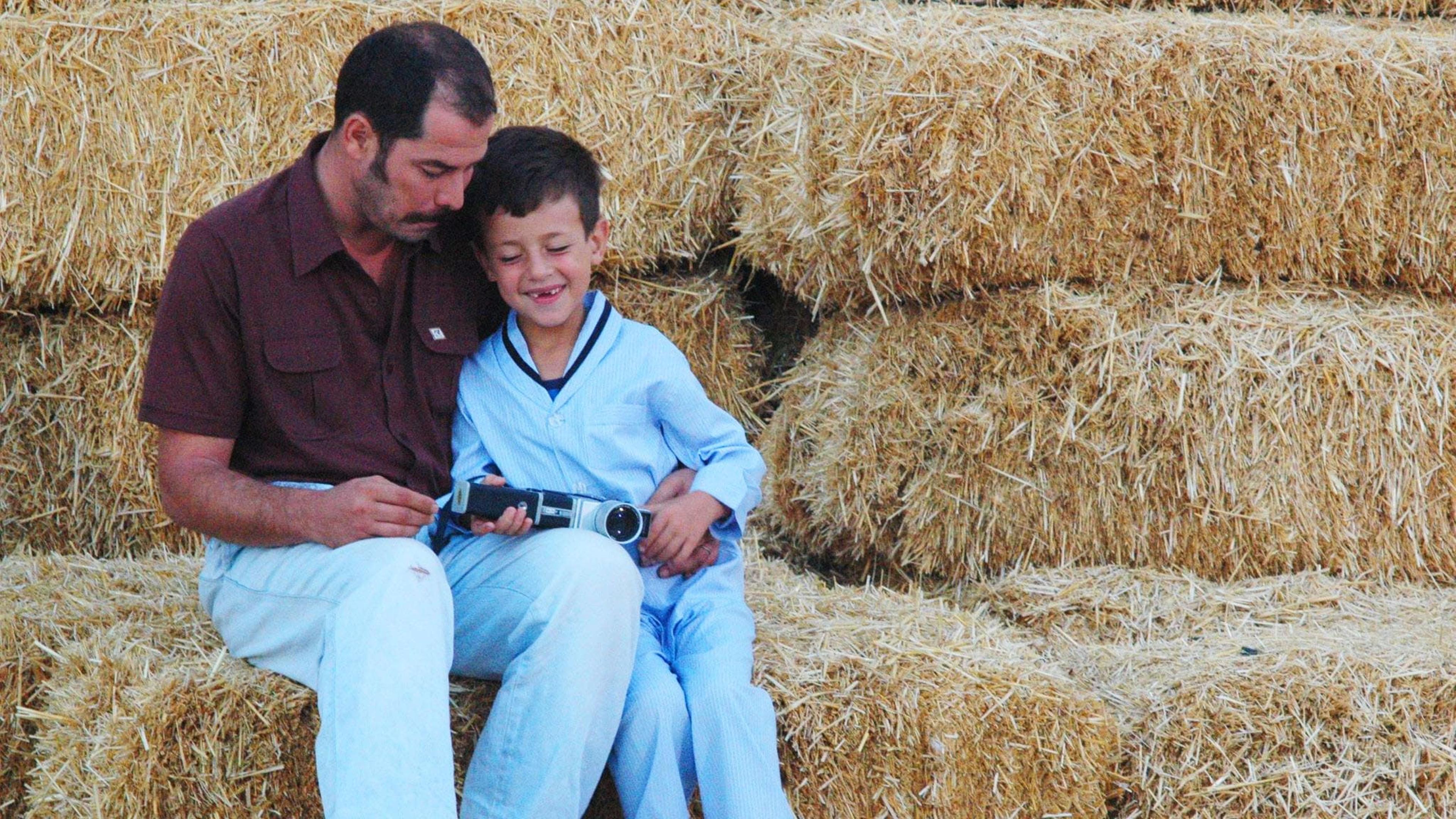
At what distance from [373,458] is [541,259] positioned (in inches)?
15.1

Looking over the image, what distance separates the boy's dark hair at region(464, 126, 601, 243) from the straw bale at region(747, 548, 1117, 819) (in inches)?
29.9

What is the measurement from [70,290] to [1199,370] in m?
2.07

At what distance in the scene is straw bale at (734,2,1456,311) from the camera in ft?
8.58

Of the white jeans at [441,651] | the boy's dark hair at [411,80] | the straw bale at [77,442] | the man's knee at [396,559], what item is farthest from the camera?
the straw bale at [77,442]

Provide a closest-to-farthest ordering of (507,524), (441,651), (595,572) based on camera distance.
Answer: (441,651) → (595,572) → (507,524)

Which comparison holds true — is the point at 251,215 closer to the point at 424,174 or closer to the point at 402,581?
the point at 424,174

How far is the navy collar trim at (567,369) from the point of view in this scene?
230cm

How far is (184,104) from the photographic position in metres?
2.73

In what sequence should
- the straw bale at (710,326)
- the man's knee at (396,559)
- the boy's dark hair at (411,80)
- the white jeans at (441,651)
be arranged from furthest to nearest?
1. the straw bale at (710,326)
2. the boy's dark hair at (411,80)
3. the man's knee at (396,559)
4. the white jeans at (441,651)

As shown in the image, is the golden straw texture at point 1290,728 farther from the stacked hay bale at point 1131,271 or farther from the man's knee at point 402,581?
the man's knee at point 402,581

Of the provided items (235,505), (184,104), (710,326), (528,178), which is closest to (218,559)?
(235,505)

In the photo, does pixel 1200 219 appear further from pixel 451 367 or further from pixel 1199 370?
pixel 451 367

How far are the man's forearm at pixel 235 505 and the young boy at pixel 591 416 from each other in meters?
0.25

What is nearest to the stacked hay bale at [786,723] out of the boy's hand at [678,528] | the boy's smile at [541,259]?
the boy's hand at [678,528]
